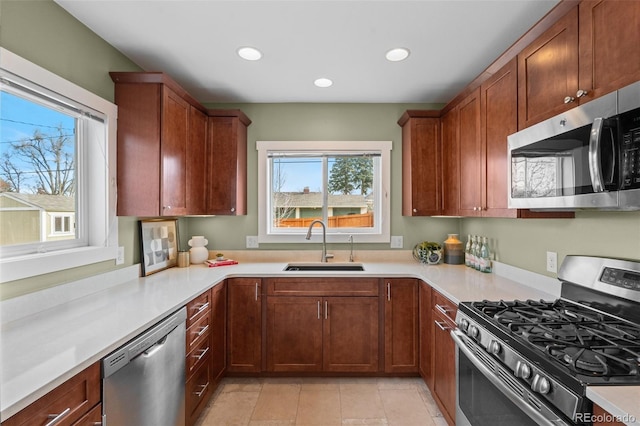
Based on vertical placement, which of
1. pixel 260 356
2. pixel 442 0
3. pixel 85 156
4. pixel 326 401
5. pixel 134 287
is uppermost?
pixel 442 0

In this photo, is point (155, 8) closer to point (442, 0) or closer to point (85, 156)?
point (85, 156)

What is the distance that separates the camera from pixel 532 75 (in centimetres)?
165

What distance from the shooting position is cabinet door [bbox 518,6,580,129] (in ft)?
4.58

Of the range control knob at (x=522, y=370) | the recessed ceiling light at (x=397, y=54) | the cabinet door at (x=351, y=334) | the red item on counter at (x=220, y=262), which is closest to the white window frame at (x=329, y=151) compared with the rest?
the red item on counter at (x=220, y=262)

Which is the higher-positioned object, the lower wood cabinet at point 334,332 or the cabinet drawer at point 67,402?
the cabinet drawer at point 67,402

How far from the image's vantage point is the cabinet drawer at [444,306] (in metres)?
1.91

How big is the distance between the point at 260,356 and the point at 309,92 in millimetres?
2319

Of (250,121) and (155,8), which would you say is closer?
(155,8)

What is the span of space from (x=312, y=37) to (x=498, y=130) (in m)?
1.30

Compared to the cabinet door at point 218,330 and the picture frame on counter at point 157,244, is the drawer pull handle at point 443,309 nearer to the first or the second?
the cabinet door at point 218,330

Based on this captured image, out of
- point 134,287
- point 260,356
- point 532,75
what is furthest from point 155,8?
point 260,356

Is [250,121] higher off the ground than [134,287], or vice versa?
[250,121]

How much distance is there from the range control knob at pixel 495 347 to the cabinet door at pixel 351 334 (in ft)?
4.10

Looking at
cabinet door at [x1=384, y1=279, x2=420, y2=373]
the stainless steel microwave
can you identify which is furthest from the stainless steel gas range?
cabinet door at [x1=384, y1=279, x2=420, y2=373]
